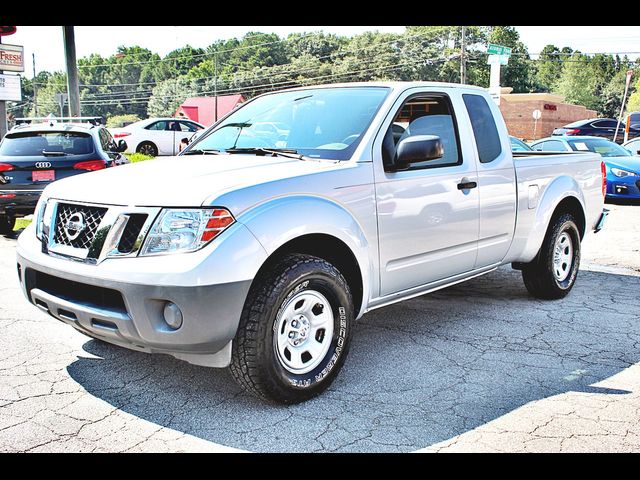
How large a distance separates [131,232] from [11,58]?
37.0 feet

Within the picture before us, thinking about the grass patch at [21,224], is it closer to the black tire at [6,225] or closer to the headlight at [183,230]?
the black tire at [6,225]

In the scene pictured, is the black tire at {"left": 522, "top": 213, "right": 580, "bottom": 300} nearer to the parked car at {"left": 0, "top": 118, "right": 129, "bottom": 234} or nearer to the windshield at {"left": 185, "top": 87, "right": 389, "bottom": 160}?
the windshield at {"left": 185, "top": 87, "right": 389, "bottom": 160}

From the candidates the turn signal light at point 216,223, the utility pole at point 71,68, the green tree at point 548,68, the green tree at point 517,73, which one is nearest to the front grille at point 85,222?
the turn signal light at point 216,223

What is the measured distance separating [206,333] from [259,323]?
289 millimetres

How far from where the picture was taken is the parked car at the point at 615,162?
41.8 ft

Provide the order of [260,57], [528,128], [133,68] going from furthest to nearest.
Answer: [133,68] < [260,57] < [528,128]

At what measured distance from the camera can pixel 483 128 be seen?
5172 millimetres

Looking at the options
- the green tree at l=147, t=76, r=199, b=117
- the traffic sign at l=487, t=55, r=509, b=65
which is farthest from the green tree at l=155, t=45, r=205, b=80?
the traffic sign at l=487, t=55, r=509, b=65

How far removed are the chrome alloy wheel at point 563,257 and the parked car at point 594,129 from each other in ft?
50.9

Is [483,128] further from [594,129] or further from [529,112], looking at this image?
[529,112]

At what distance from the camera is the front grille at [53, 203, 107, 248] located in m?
3.49
